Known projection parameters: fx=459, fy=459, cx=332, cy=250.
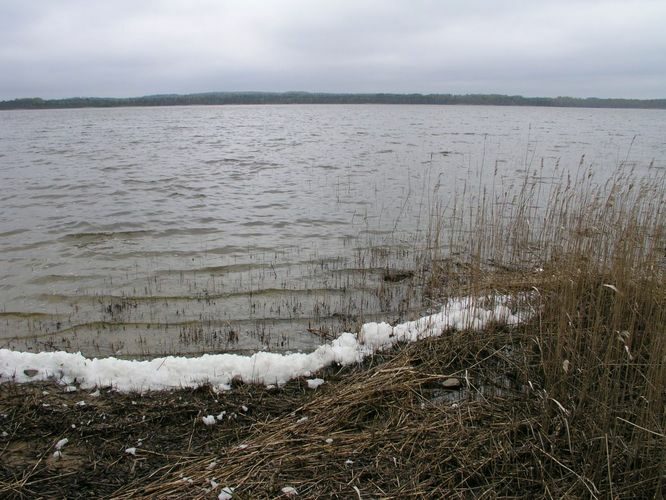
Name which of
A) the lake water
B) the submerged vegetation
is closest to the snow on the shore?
the submerged vegetation

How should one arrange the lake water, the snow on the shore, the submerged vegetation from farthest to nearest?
the lake water → the snow on the shore → the submerged vegetation

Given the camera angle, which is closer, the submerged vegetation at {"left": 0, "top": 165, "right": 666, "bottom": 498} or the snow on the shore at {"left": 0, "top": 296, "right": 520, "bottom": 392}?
the submerged vegetation at {"left": 0, "top": 165, "right": 666, "bottom": 498}

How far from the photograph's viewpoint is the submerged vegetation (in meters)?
2.89

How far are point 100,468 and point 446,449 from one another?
2.41 meters

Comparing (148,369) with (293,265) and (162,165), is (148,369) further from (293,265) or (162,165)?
(162,165)

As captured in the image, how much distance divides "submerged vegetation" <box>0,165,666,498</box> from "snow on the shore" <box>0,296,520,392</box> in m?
0.19

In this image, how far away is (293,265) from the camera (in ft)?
29.3

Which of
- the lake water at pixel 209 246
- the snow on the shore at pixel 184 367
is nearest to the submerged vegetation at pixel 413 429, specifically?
the snow on the shore at pixel 184 367

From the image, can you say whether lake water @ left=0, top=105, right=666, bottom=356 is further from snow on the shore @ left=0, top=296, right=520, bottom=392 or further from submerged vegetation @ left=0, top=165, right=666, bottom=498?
submerged vegetation @ left=0, top=165, right=666, bottom=498

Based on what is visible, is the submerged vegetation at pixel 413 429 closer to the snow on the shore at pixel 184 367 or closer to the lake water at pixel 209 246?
the snow on the shore at pixel 184 367

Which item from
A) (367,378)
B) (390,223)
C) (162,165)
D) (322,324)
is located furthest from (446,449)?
(162,165)

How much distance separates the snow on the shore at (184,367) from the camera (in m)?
4.37

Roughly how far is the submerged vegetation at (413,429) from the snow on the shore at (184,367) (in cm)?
19

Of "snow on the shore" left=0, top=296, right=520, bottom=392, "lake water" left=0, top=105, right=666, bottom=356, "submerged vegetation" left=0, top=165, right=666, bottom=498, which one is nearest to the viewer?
"submerged vegetation" left=0, top=165, right=666, bottom=498
